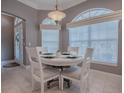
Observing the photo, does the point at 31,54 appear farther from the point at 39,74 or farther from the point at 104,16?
the point at 104,16

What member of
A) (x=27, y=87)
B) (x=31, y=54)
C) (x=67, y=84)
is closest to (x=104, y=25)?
(x=67, y=84)

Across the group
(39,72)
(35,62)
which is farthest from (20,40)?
(39,72)

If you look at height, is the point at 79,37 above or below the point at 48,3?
below

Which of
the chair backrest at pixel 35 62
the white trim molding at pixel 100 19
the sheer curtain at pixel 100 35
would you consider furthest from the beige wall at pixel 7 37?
the chair backrest at pixel 35 62

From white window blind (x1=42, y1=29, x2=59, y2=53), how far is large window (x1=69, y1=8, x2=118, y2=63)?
0.97m

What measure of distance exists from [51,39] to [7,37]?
278cm

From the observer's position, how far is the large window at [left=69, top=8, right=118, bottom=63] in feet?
11.3

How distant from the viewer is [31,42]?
477 cm

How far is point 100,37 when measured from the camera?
12.5ft

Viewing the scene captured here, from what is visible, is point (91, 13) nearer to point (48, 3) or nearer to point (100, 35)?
point (100, 35)

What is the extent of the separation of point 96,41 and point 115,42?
700 millimetres

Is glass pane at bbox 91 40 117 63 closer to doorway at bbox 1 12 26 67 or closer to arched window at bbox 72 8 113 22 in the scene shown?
arched window at bbox 72 8 113 22

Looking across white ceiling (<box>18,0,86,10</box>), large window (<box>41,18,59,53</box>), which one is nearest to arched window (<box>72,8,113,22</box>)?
white ceiling (<box>18,0,86,10</box>)

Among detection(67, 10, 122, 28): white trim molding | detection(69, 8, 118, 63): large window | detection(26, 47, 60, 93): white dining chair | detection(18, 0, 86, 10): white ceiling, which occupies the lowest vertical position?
detection(26, 47, 60, 93): white dining chair
